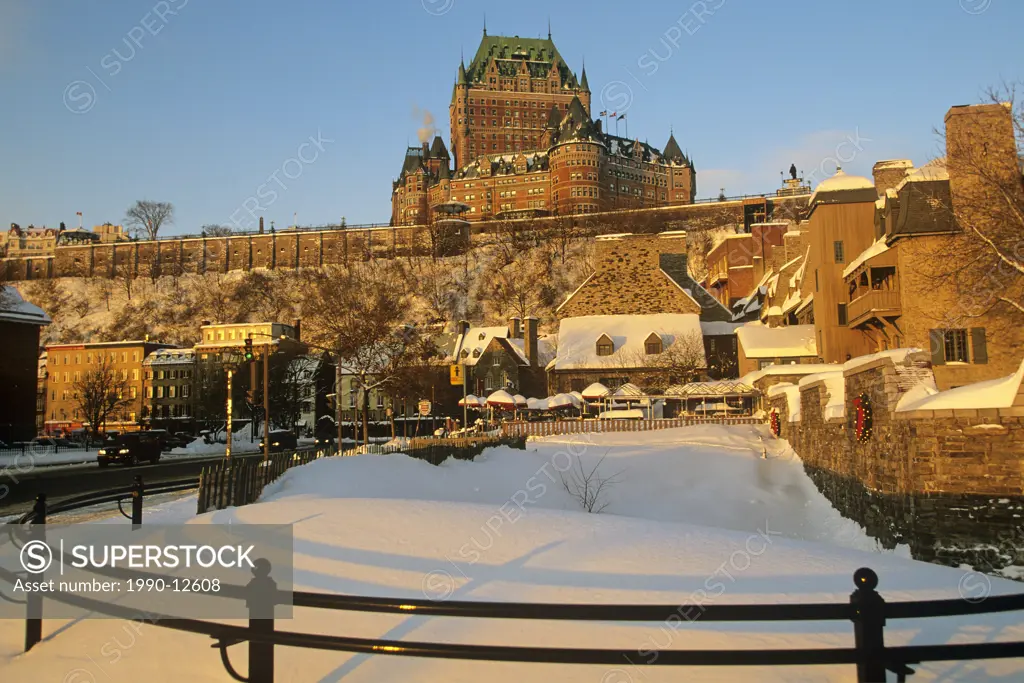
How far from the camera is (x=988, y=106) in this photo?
3197 cm

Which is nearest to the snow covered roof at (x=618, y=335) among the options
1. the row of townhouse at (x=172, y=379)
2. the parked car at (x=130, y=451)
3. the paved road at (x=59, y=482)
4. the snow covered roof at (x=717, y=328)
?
the snow covered roof at (x=717, y=328)

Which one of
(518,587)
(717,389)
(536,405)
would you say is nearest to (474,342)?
(536,405)

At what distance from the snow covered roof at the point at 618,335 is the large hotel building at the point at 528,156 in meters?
66.1

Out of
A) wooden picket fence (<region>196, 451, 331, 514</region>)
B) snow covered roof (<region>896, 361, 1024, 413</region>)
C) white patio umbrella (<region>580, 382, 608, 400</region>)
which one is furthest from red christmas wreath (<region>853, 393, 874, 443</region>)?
white patio umbrella (<region>580, 382, 608, 400</region>)

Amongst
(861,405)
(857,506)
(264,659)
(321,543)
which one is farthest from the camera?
(857,506)

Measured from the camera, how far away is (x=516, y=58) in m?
190

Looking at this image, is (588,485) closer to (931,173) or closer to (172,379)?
(931,173)

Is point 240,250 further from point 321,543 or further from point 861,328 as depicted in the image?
point 321,543

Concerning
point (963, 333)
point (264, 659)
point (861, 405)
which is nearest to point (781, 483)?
point (861, 405)

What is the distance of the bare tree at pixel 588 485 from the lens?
2542cm

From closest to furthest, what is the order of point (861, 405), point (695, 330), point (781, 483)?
1. point (861, 405)
2. point (781, 483)
3. point (695, 330)

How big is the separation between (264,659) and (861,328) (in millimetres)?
41352

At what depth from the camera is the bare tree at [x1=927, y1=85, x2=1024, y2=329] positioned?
26641 millimetres

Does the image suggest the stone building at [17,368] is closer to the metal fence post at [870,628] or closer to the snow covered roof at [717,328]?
the snow covered roof at [717,328]
